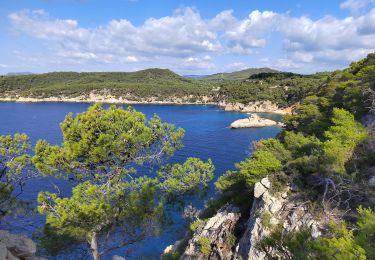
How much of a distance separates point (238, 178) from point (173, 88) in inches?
6703

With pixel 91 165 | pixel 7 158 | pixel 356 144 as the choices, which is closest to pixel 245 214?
pixel 356 144

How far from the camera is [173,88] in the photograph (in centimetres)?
19012

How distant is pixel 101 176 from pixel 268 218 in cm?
835

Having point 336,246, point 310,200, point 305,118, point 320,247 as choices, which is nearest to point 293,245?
point 320,247

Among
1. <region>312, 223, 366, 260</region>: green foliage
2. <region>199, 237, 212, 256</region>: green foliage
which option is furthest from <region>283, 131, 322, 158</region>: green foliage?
<region>312, 223, 366, 260</region>: green foliage

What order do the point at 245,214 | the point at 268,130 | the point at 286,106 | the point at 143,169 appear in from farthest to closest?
1. the point at 286,106
2. the point at 268,130
3. the point at 143,169
4. the point at 245,214

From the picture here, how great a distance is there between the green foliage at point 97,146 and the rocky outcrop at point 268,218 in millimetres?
6144

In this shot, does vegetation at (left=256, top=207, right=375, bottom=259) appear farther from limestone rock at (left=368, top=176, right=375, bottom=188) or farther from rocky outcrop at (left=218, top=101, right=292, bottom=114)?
rocky outcrop at (left=218, top=101, right=292, bottom=114)

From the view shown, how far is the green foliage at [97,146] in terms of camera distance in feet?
43.7

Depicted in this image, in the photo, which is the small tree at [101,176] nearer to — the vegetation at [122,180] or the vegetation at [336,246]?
the vegetation at [122,180]

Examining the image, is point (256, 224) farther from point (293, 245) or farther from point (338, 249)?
point (338, 249)

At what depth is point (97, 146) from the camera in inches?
528

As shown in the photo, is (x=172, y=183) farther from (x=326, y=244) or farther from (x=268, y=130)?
(x=268, y=130)

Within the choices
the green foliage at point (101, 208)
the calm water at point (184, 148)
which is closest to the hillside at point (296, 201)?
the calm water at point (184, 148)
